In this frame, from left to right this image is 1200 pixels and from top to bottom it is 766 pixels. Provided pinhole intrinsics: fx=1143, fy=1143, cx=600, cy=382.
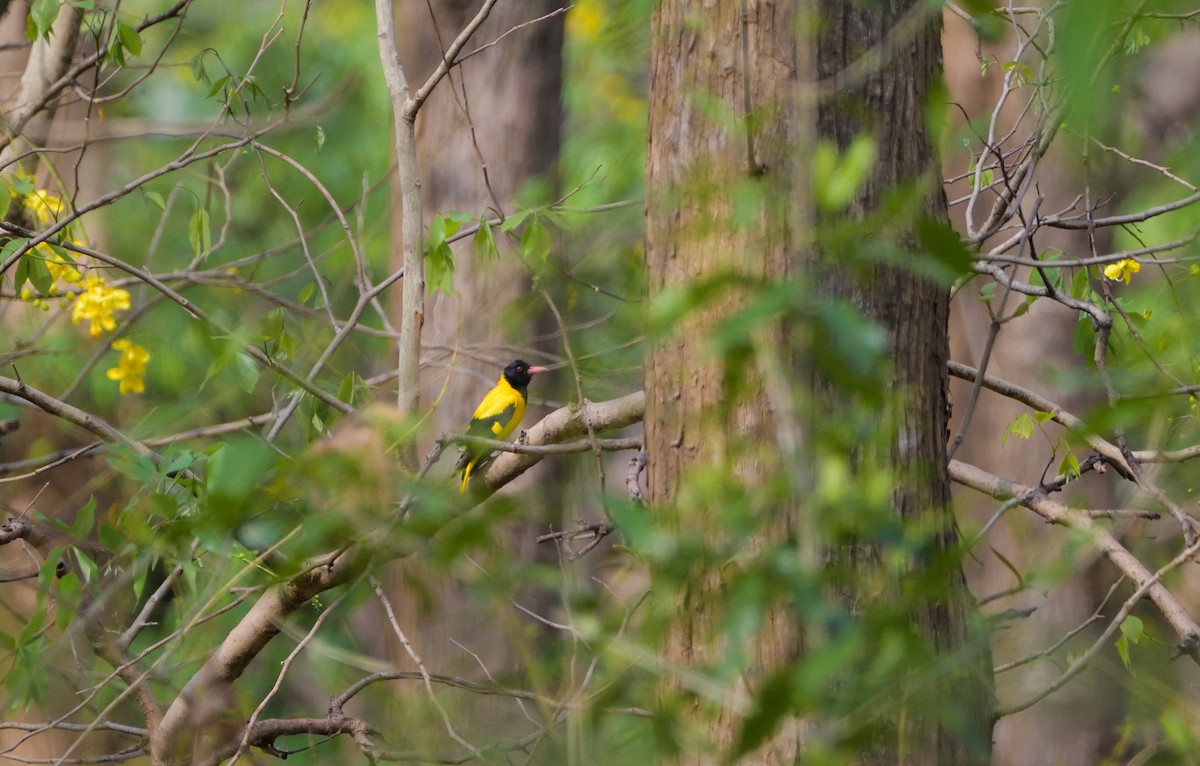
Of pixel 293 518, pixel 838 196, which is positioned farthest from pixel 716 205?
pixel 293 518

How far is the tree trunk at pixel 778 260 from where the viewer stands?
169cm

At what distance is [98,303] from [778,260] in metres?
3.18

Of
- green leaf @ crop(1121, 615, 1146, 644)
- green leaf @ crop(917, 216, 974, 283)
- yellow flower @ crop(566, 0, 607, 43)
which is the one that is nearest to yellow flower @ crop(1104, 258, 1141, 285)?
green leaf @ crop(1121, 615, 1146, 644)

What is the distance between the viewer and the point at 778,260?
5.69 ft

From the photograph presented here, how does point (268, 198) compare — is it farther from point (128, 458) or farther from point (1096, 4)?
point (1096, 4)

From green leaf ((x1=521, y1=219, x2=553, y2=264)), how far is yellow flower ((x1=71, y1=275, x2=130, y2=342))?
75.0 inches

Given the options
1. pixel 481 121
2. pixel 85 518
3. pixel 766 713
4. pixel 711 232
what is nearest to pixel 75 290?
pixel 85 518

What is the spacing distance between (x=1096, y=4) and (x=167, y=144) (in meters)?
9.25

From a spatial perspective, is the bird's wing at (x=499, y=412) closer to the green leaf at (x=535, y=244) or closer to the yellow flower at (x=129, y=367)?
the yellow flower at (x=129, y=367)

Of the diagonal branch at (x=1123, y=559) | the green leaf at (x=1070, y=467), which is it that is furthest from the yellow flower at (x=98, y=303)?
the green leaf at (x=1070, y=467)

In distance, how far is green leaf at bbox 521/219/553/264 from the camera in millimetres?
2898

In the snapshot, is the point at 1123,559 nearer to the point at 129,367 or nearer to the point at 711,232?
the point at 711,232

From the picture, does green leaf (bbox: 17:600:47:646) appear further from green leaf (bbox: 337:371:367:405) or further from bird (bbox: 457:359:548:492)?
bird (bbox: 457:359:548:492)

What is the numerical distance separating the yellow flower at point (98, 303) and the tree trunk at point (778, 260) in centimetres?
282
